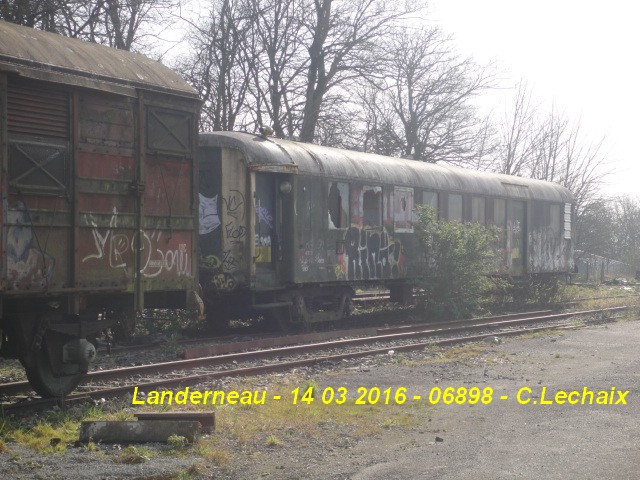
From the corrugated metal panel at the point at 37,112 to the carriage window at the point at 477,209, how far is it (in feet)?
45.9

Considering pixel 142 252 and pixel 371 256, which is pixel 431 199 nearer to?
pixel 371 256

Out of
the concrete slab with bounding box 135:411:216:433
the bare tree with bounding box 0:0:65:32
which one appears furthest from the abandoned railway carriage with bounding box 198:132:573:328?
the bare tree with bounding box 0:0:65:32

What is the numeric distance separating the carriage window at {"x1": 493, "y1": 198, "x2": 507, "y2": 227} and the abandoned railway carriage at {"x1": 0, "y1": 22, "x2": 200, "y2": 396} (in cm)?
1337

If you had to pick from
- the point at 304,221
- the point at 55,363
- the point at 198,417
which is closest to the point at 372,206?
the point at 304,221

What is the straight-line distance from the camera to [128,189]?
28.7 feet

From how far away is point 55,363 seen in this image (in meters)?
8.48

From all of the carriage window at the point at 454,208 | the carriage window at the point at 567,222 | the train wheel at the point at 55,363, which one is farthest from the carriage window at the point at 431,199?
the train wheel at the point at 55,363

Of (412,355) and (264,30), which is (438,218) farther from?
(264,30)

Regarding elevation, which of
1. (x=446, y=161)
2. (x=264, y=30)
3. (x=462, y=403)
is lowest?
(x=462, y=403)

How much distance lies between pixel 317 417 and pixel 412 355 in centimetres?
505

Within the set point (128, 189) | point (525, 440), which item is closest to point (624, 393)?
point (525, 440)

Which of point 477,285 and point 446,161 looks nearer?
point 477,285

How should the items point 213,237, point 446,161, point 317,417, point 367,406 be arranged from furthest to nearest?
point 446,161 < point 213,237 < point 367,406 < point 317,417

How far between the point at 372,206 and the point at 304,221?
2384 mm
